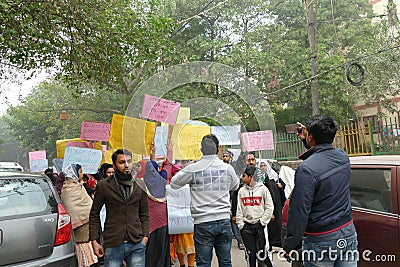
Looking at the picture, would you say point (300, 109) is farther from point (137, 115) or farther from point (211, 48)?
point (137, 115)

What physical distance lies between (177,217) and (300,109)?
46.6ft

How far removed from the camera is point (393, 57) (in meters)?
12.2

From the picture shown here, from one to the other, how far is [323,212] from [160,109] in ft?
5.05

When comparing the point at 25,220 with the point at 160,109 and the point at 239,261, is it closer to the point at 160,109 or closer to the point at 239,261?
the point at 160,109

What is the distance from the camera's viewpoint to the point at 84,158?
7262mm

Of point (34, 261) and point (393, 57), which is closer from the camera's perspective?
point (34, 261)

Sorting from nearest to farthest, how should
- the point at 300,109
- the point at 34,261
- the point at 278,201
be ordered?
the point at 34,261 → the point at 278,201 → the point at 300,109

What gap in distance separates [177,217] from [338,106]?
1307 cm

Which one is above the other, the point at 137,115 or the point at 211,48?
the point at 211,48

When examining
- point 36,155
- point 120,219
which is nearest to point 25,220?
point 120,219

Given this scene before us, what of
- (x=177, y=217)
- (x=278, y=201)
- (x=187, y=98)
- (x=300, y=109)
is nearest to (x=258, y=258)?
(x=278, y=201)

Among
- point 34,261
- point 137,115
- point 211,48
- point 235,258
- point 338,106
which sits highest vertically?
point 211,48

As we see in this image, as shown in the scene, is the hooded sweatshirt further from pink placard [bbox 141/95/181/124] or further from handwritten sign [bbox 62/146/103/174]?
handwritten sign [bbox 62/146/103/174]

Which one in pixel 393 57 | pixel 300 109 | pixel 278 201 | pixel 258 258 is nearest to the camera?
pixel 258 258
